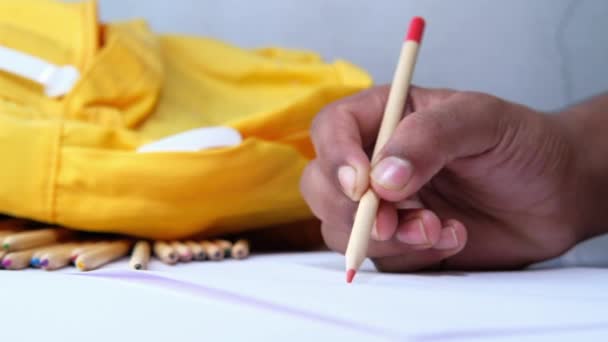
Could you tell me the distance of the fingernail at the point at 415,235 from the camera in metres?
0.38

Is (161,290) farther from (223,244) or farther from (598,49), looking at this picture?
(598,49)

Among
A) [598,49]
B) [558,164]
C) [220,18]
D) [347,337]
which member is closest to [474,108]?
[558,164]

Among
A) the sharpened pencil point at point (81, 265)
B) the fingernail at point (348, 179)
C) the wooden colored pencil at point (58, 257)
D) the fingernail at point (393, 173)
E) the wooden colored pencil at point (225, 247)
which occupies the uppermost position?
the fingernail at point (393, 173)

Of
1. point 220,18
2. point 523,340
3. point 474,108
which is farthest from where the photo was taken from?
point 220,18

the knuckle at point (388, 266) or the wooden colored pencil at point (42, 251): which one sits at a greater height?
the knuckle at point (388, 266)

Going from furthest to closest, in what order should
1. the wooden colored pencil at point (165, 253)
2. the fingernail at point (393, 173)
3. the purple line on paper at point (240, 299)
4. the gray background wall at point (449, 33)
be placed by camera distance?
the gray background wall at point (449, 33)
the wooden colored pencil at point (165, 253)
the fingernail at point (393, 173)
the purple line on paper at point (240, 299)

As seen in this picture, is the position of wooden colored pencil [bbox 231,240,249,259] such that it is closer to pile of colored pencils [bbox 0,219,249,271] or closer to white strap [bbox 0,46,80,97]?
pile of colored pencils [bbox 0,219,249,271]

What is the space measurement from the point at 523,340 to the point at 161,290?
0.15 metres

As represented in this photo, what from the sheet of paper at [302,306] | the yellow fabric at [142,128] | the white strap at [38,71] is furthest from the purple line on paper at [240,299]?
the white strap at [38,71]

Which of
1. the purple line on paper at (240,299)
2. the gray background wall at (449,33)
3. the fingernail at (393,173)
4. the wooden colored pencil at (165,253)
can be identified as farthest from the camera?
the gray background wall at (449,33)

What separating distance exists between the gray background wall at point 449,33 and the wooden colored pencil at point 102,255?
0.45 meters

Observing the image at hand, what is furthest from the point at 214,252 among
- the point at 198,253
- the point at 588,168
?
the point at 588,168

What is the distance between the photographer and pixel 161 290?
0.97 feet

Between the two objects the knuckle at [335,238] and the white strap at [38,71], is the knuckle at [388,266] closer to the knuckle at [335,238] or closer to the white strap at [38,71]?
the knuckle at [335,238]
